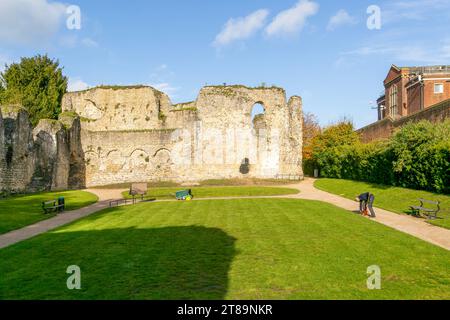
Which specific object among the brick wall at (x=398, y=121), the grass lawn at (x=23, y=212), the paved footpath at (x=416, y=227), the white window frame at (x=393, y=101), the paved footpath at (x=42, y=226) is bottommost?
the paved footpath at (x=42, y=226)

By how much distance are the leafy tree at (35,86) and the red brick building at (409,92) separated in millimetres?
40898

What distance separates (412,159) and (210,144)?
22246 millimetres

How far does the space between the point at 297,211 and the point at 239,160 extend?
23221mm

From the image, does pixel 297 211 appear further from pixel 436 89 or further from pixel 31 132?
pixel 436 89

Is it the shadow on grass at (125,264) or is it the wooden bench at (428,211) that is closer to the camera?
the shadow on grass at (125,264)

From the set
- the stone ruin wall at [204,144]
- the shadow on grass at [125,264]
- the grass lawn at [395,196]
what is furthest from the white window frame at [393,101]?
the shadow on grass at [125,264]

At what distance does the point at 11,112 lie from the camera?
94.3ft

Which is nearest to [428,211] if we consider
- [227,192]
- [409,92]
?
[227,192]

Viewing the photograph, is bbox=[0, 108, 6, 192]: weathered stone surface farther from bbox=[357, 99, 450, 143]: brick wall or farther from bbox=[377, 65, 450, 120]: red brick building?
bbox=[377, 65, 450, 120]: red brick building

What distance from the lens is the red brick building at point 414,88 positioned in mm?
47812

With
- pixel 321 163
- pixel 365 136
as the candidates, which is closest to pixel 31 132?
pixel 321 163

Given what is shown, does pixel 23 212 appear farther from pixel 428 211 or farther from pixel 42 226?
pixel 428 211

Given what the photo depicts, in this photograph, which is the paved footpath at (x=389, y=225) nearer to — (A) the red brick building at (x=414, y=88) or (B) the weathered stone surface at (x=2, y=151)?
(B) the weathered stone surface at (x=2, y=151)

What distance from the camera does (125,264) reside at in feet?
28.2
